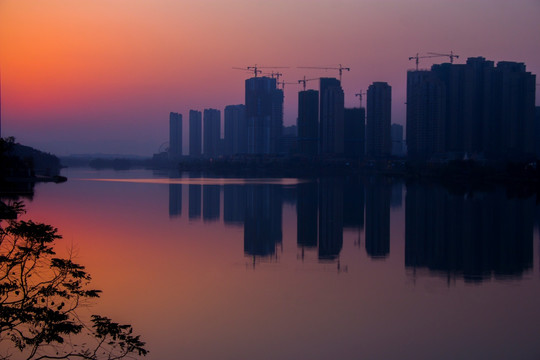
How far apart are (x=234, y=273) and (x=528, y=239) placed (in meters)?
5.06

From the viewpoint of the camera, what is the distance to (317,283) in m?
5.79

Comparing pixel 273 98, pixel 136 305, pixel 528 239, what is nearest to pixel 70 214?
pixel 136 305

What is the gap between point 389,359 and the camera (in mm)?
3865

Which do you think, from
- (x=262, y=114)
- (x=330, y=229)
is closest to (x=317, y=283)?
(x=330, y=229)

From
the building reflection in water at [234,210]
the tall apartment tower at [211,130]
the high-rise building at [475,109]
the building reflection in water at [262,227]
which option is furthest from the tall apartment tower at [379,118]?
the building reflection in water at [262,227]

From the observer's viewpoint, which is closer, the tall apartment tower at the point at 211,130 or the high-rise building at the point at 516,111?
the high-rise building at the point at 516,111

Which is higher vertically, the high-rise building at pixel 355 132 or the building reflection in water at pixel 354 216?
the high-rise building at pixel 355 132

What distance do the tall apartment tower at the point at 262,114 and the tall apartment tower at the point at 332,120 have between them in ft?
39.5

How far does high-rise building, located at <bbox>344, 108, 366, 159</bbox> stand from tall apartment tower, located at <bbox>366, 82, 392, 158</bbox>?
3456mm

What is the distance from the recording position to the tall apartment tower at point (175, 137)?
85438mm

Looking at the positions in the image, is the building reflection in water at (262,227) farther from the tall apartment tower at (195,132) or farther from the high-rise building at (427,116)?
the tall apartment tower at (195,132)

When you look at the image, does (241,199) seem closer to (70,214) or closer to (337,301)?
(70,214)

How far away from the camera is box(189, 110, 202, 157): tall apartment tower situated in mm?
85062

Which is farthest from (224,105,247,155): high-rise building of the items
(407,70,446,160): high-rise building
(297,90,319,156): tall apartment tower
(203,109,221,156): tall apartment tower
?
(407,70,446,160): high-rise building
